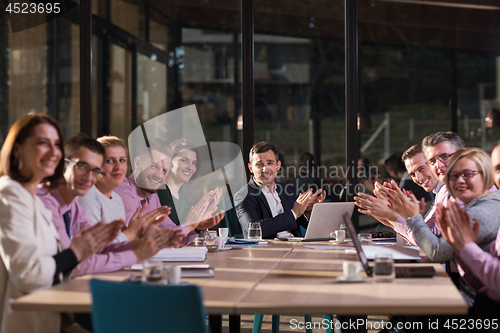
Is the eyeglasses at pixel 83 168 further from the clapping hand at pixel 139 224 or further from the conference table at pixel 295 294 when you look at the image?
the conference table at pixel 295 294

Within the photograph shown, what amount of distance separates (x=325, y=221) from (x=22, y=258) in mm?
1905

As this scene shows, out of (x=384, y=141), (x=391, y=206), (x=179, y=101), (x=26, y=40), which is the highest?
(x=26, y=40)

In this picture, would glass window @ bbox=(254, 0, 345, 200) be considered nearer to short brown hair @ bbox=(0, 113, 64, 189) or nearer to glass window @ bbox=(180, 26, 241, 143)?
glass window @ bbox=(180, 26, 241, 143)

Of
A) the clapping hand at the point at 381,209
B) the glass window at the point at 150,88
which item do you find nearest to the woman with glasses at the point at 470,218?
the clapping hand at the point at 381,209

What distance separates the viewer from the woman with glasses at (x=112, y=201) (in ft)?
7.95

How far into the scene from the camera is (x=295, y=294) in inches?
62.9

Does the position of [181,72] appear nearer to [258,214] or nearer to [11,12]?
[11,12]

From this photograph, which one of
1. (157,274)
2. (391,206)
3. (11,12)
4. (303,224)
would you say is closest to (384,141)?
(303,224)

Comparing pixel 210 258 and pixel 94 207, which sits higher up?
pixel 94 207

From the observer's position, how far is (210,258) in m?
2.42

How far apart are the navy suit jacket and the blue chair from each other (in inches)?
80.5

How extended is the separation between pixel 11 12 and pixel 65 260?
3928 millimetres

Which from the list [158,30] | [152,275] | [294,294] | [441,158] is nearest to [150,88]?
[158,30]

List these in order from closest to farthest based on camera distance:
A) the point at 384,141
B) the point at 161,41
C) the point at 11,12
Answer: the point at 11,12 → the point at 161,41 → the point at 384,141
